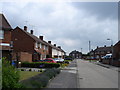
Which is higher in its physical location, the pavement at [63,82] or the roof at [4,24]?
the roof at [4,24]

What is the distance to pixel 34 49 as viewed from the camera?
38.5m

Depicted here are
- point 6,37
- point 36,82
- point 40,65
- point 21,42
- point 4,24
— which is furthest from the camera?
point 21,42

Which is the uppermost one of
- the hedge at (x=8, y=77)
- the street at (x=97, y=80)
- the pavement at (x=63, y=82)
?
the hedge at (x=8, y=77)

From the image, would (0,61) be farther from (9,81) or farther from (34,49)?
(34,49)

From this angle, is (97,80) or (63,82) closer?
(63,82)

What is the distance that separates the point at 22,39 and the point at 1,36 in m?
12.6

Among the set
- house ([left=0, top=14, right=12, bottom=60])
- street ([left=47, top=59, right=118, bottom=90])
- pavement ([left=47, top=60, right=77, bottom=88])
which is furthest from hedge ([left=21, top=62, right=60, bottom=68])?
pavement ([left=47, top=60, right=77, bottom=88])

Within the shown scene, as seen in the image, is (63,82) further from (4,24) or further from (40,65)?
(4,24)

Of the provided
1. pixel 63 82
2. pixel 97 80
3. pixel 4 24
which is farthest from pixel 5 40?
pixel 97 80

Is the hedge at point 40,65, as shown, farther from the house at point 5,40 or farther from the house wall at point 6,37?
the house wall at point 6,37

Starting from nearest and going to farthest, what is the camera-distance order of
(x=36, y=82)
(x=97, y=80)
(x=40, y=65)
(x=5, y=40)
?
(x=36, y=82)
(x=97, y=80)
(x=5, y=40)
(x=40, y=65)

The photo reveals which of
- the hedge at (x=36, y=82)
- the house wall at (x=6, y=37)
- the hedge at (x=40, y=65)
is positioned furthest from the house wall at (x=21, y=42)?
the hedge at (x=36, y=82)

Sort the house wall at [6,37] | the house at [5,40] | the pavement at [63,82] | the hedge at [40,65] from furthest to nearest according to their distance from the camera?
the hedge at [40,65], the house wall at [6,37], the house at [5,40], the pavement at [63,82]

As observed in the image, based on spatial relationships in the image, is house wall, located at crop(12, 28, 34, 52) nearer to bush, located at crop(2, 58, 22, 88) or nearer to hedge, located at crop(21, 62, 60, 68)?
hedge, located at crop(21, 62, 60, 68)
